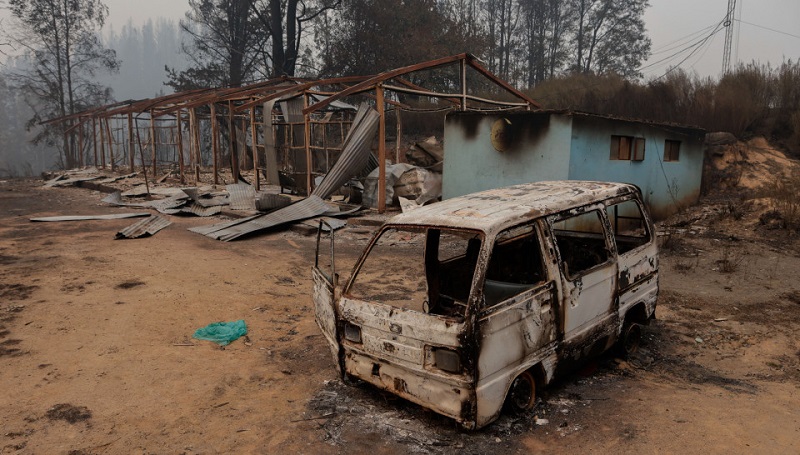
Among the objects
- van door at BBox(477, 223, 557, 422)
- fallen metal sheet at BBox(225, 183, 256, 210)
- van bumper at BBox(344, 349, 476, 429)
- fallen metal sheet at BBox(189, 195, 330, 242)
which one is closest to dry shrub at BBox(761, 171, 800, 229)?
van door at BBox(477, 223, 557, 422)

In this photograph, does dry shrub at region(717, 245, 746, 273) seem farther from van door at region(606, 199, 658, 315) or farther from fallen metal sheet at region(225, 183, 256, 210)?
fallen metal sheet at region(225, 183, 256, 210)

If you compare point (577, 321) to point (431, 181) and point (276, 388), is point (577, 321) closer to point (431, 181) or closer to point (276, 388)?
point (276, 388)

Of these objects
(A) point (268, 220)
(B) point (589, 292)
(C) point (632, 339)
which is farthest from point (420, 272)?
(A) point (268, 220)

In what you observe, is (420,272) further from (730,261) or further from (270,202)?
(270,202)

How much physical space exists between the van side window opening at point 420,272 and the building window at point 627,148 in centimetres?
423

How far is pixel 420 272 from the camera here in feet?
27.0

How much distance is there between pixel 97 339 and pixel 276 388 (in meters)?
2.35

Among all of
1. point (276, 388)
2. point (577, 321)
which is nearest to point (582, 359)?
point (577, 321)

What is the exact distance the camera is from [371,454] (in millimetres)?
3363

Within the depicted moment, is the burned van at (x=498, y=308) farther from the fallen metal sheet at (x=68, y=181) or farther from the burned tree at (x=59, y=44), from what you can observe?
the burned tree at (x=59, y=44)

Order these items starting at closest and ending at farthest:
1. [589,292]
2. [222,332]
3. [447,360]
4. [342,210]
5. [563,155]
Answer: [447,360] < [589,292] < [222,332] < [563,155] < [342,210]

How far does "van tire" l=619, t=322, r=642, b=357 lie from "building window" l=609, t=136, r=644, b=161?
7.13m

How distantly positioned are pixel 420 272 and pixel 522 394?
178 inches

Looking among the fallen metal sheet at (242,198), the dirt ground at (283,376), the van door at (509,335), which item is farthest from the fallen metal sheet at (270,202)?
the van door at (509,335)
